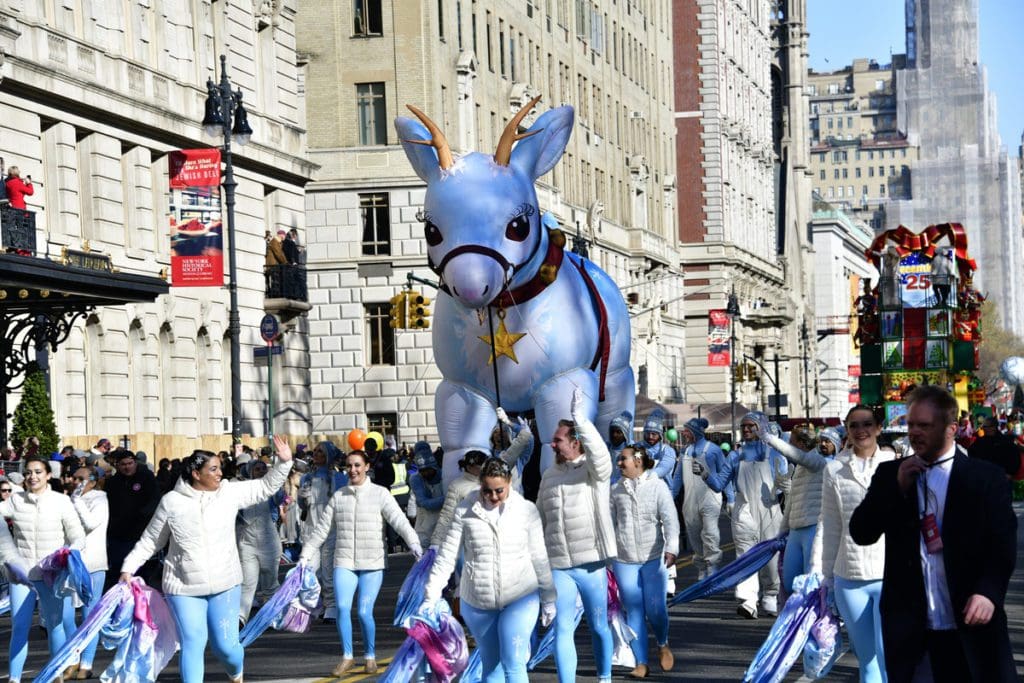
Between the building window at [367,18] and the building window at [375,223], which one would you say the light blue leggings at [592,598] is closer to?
the building window at [375,223]

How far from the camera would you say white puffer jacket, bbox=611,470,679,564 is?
14.6 metres

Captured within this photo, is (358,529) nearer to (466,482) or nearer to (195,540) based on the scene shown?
(466,482)

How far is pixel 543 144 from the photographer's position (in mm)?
15883

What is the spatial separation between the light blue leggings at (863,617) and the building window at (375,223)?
43.4 metres

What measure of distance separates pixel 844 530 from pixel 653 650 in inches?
188

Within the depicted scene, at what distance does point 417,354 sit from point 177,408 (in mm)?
16899

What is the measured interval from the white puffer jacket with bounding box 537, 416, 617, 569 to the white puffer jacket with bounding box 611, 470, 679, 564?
1.25 meters

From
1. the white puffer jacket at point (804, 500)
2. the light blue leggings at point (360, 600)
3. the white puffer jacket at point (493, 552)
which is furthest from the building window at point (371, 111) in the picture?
the white puffer jacket at point (493, 552)

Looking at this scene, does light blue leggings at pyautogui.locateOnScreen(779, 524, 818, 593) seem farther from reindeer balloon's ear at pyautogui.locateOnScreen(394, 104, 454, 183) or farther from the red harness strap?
reindeer balloon's ear at pyautogui.locateOnScreen(394, 104, 454, 183)

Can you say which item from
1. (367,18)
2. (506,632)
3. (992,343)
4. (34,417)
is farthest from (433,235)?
(992,343)

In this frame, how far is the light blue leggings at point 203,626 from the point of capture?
12.8 m

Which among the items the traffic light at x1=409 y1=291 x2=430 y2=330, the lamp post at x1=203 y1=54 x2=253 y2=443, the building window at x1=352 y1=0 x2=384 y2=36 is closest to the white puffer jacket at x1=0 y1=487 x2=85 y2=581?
the lamp post at x1=203 y1=54 x2=253 y2=443

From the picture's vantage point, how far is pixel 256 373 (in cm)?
4262

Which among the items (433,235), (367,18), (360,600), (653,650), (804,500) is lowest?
(653,650)
